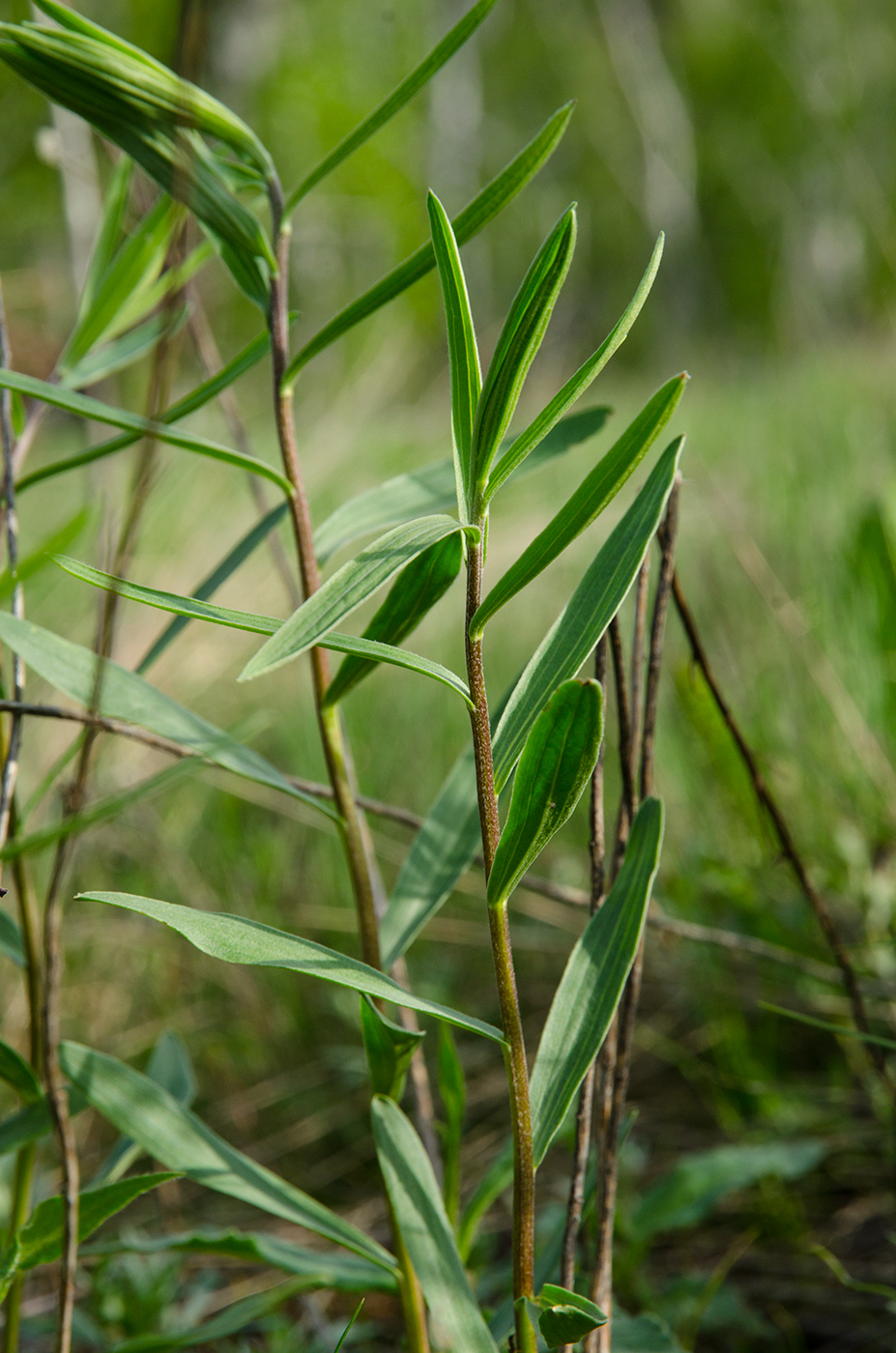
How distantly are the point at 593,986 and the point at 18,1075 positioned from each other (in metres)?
0.23

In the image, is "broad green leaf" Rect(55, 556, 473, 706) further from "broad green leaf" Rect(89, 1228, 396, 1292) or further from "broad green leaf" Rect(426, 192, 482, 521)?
"broad green leaf" Rect(89, 1228, 396, 1292)

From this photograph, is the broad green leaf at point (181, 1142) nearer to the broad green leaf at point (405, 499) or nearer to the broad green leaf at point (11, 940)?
the broad green leaf at point (11, 940)

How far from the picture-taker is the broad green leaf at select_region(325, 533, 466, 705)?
310 millimetres


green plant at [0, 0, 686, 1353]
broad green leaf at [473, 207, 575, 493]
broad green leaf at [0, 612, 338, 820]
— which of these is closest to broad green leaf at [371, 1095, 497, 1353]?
green plant at [0, 0, 686, 1353]

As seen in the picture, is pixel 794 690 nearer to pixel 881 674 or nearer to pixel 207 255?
pixel 881 674

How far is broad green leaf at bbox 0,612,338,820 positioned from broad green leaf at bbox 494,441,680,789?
8 cm

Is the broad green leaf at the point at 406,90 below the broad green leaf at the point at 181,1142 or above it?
above

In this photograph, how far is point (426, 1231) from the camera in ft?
1.01

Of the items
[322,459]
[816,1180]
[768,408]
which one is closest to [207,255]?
[816,1180]

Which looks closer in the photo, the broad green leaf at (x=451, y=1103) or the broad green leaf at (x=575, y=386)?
the broad green leaf at (x=575, y=386)

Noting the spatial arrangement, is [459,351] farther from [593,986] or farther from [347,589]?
[593,986]

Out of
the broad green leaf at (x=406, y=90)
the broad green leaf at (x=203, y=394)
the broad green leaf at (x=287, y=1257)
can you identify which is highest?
the broad green leaf at (x=406, y=90)

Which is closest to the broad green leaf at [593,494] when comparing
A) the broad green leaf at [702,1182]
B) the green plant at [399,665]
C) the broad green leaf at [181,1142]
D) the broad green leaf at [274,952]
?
the green plant at [399,665]

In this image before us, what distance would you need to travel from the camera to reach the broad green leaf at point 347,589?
0.22 meters
